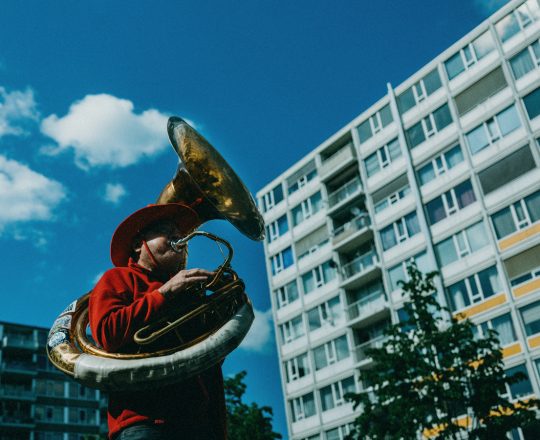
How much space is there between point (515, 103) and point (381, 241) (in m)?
11.4

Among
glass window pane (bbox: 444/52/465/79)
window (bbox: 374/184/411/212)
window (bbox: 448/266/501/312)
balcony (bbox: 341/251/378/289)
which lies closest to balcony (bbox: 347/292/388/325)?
balcony (bbox: 341/251/378/289)

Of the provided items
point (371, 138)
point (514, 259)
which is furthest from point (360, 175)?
point (514, 259)

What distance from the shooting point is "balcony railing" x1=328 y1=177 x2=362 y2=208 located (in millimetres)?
43234

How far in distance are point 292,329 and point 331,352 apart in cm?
450

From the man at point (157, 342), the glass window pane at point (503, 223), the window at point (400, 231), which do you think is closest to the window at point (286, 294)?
the window at point (400, 231)

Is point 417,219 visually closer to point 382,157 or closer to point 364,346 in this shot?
point 382,157

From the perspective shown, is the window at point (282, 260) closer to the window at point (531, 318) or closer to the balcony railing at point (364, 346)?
the balcony railing at point (364, 346)

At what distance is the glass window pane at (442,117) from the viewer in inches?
1483

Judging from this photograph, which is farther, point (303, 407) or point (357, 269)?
point (357, 269)

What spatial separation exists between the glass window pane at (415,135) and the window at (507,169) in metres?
5.63

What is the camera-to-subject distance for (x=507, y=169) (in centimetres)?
3338

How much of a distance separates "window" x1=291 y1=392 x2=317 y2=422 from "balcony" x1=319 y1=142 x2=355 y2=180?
1498 cm

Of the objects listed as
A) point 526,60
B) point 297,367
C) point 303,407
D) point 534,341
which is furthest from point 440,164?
point 303,407

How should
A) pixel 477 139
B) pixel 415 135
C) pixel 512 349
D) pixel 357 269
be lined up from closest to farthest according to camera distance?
pixel 512 349
pixel 477 139
pixel 415 135
pixel 357 269
